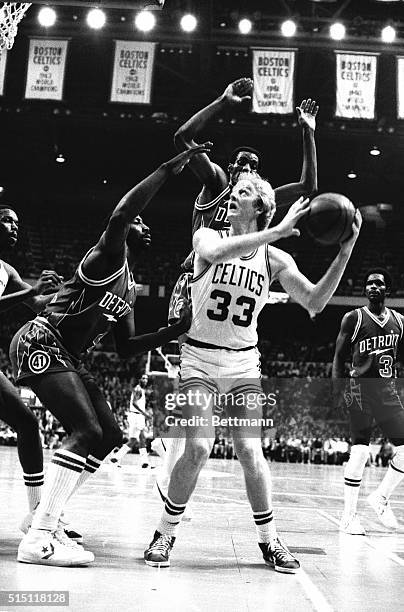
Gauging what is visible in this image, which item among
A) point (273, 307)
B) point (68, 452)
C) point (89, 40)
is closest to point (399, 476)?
point (68, 452)

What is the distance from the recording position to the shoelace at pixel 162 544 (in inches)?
156

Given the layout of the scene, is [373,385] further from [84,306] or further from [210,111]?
[84,306]

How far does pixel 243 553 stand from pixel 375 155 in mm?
23607

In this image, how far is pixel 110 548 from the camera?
175 inches

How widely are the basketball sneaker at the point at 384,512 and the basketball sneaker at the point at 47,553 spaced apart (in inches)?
127

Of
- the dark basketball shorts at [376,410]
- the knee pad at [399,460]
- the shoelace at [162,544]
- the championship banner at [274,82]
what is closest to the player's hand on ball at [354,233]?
the shoelace at [162,544]

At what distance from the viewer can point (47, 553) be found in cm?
373

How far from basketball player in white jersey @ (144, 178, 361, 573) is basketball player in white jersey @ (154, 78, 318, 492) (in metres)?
0.40

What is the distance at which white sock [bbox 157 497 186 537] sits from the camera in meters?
4.08

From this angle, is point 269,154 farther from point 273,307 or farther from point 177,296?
point 177,296

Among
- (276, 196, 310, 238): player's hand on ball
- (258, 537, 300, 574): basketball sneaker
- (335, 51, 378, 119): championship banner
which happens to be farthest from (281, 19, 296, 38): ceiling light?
(258, 537, 300, 574): basketball sneaker

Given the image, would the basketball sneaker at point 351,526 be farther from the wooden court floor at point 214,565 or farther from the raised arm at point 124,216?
the raised arm at point 124,216

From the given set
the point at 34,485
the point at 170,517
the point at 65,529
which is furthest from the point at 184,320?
the point at 65,529

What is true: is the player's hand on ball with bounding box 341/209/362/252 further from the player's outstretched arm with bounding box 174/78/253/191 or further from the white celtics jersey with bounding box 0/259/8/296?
the white celtics jersey with bounding box 0/259/8/296
